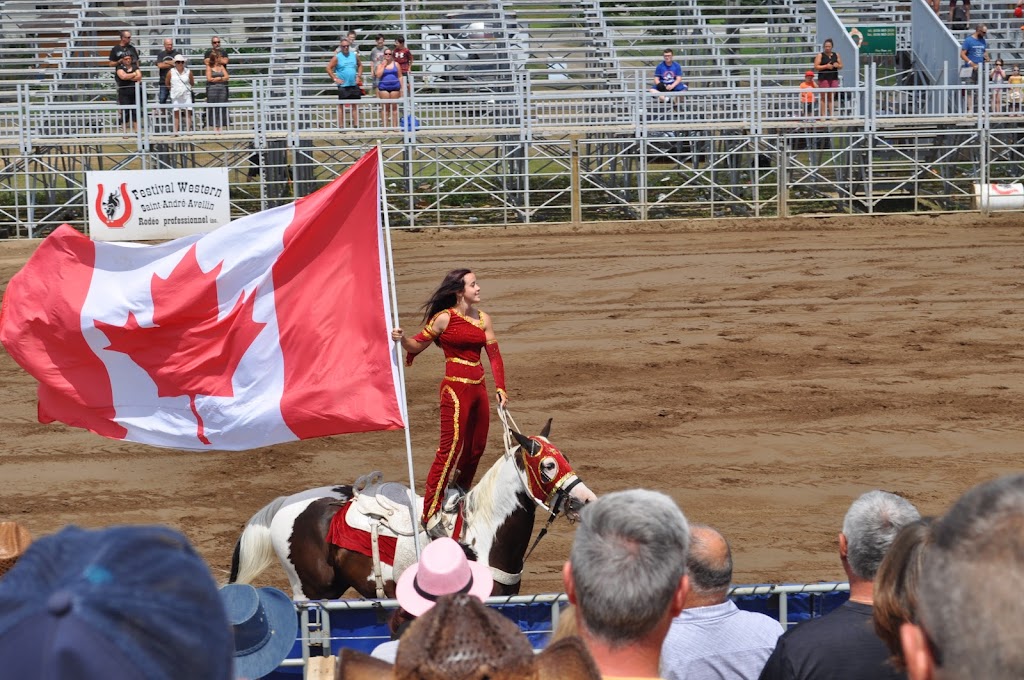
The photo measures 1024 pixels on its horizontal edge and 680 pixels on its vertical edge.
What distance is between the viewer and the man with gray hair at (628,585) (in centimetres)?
268

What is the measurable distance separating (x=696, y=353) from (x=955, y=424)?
330 centimetres

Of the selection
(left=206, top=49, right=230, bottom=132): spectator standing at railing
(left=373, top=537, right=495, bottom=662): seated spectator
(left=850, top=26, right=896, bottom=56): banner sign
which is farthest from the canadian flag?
(left=850, top=26, right=896, bottom=56): banner sign

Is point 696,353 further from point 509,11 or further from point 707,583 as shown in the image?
point 509,11

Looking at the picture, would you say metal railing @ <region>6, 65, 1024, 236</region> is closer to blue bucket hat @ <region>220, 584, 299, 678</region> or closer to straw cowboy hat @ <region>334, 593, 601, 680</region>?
blue bucket hat @ <region>220, 584, 299, 678</region>

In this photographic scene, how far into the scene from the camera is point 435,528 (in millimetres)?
7965

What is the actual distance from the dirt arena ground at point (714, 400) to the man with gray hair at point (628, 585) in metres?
6.44

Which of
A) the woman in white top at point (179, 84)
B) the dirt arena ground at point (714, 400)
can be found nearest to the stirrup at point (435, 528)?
the dirt arena ground at point (714, 400)

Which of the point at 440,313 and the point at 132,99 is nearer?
the point at 440,313

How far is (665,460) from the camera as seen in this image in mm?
11789

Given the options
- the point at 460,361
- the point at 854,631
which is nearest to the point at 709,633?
the point at 854,631

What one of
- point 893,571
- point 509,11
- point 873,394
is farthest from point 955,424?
point 509,11

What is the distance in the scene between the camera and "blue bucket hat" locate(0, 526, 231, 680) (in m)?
1.55

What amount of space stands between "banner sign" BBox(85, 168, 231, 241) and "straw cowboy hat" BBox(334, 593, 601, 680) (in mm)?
19038

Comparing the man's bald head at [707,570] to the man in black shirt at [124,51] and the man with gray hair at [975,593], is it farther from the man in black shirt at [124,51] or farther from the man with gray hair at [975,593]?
the man in black shirt at [124,51]
